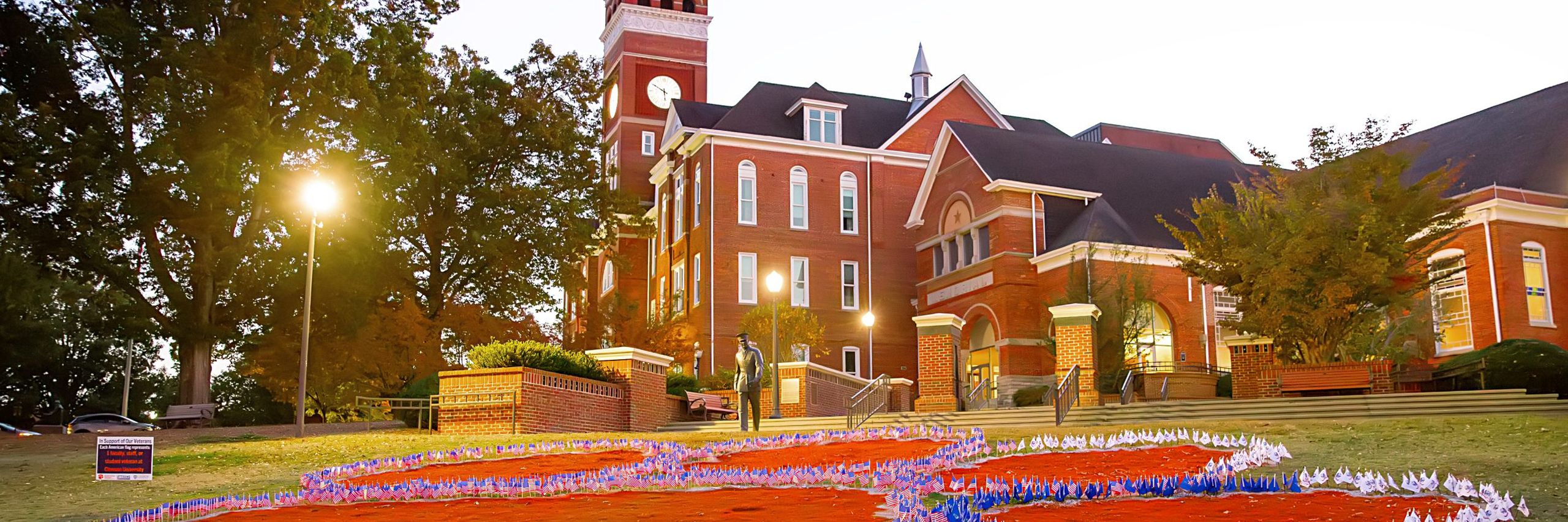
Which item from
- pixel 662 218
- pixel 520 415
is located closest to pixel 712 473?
pixel 520 415

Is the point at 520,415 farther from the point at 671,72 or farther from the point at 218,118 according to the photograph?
the point at 671,72

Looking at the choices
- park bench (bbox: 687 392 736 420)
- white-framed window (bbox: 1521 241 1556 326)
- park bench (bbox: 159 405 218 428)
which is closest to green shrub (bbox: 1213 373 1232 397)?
white-framed window (bbox: 1521 241 1556 326)

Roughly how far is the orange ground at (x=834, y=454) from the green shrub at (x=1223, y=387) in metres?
20.0

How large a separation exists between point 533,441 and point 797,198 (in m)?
31.0

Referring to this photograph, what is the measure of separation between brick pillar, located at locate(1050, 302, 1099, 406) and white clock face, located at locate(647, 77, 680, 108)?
1564 inches

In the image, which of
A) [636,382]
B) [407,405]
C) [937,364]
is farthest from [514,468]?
[407,405]

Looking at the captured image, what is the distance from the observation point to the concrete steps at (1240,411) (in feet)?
66.4

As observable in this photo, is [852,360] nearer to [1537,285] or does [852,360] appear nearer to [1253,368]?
[1253,368]

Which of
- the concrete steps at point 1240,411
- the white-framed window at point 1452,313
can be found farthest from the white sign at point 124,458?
the white-framed window at point 1452,313

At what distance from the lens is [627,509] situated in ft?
34.0

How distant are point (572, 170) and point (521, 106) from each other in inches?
111

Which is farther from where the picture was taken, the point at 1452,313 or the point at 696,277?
the point at 696,277

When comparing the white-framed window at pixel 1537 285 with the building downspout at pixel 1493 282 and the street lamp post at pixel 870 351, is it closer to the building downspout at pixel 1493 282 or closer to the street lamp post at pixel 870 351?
the building downspout at pixel 1493 282

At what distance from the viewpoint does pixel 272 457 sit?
57.9 feet
